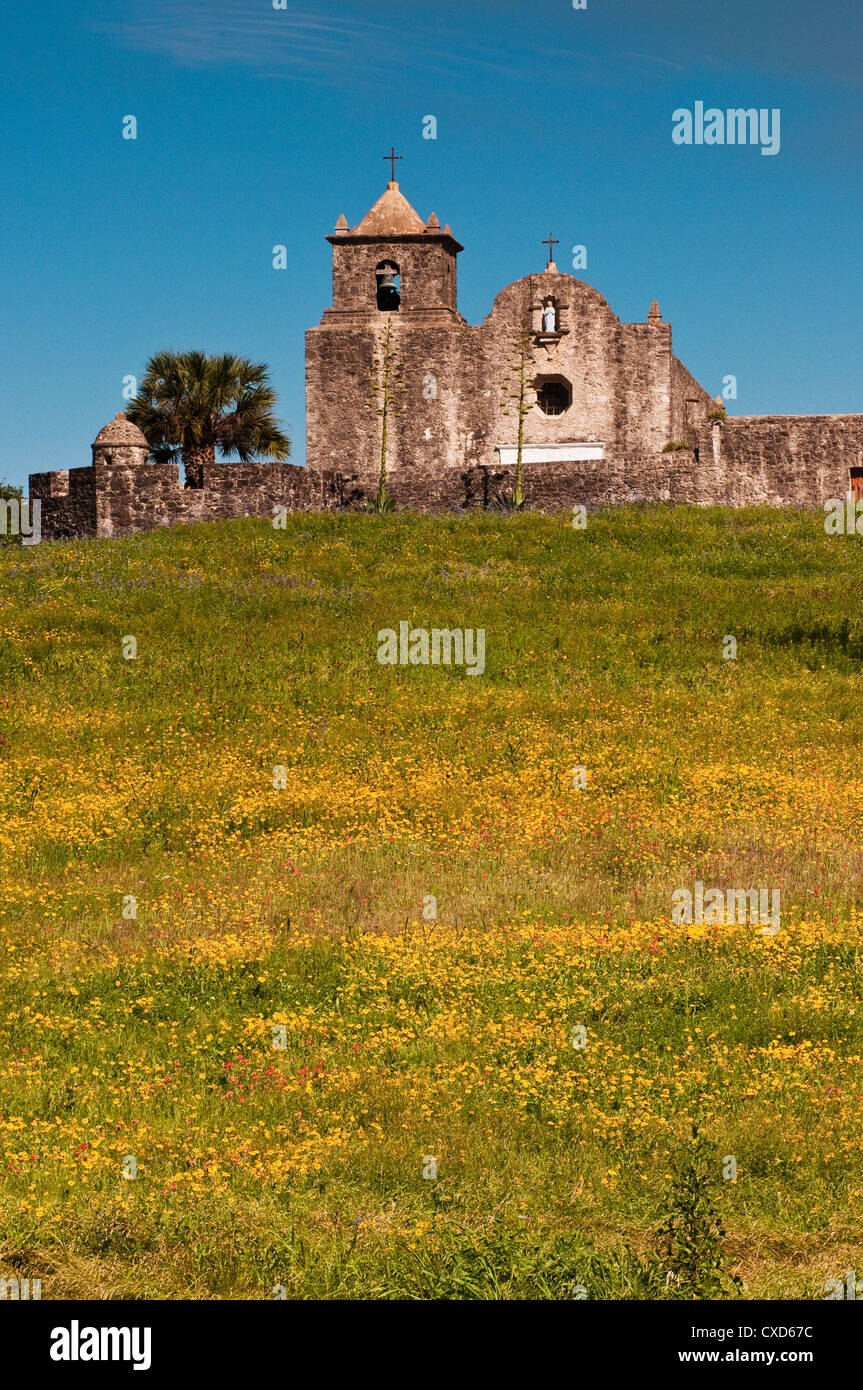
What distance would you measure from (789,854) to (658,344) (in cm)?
3436

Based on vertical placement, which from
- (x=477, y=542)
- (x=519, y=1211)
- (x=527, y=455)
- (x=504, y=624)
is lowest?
(x=519, y=1211)

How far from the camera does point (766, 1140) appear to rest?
8.98m

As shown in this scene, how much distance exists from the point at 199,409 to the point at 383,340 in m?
8.87

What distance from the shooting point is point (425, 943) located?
1282 cm

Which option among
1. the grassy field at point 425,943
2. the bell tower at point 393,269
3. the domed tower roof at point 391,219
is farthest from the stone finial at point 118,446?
the domed tower roof at point 391,219

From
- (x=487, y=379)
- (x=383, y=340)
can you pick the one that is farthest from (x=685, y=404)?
(x=383, y=340)

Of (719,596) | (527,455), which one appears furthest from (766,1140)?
(527,455)

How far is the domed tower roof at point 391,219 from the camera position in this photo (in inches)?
1895

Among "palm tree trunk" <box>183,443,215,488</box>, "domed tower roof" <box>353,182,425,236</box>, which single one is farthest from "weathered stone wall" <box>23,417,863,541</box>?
"domed tower roof" <box>353,182,425,236</box>

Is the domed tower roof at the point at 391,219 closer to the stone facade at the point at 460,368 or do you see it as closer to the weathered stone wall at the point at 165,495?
the stone facade at the point at 460,368

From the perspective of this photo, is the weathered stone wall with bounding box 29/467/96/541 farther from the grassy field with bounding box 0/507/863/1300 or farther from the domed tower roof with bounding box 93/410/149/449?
the grassy field with bounding box 0/507/863/1300

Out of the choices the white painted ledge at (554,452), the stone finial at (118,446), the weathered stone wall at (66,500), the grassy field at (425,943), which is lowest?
the grassy field at (425,943)

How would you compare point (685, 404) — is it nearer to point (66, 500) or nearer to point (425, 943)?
point (66, 500)
